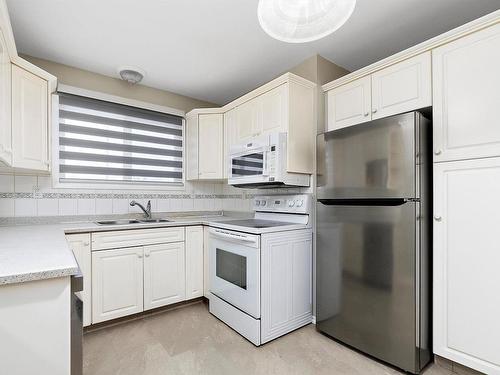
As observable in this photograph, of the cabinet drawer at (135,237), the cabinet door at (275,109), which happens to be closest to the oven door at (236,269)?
the cabinet drawer at (135,237)

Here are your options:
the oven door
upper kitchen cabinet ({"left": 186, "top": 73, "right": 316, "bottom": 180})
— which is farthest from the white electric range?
upper kitchen cabinet ({"left": 186, "top": 73, "right": 316, "bottom": 180})

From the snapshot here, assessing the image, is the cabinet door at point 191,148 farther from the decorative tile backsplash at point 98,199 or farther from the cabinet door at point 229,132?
the cabinet door at point 229,132

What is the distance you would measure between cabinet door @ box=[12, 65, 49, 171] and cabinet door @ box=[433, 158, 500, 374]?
284 centimetres

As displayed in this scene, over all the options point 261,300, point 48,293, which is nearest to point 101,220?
point 261,300

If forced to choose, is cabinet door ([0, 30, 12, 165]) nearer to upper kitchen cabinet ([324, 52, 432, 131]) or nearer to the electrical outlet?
the electrical outlet

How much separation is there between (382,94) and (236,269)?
1768 mm

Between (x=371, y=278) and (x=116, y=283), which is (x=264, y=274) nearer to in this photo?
(x=371, y=278)

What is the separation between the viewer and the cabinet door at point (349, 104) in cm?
211

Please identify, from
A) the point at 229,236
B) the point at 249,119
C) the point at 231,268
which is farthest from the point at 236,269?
the point at 249,119

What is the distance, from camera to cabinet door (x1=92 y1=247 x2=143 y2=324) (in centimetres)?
223

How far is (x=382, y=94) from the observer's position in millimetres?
2012

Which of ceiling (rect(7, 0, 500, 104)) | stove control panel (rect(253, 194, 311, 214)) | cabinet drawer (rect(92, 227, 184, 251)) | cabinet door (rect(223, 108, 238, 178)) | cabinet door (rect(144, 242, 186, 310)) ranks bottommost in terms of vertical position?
cabinet door (rect(144, 242, 186, 310))

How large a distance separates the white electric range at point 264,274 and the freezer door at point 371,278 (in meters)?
0.16

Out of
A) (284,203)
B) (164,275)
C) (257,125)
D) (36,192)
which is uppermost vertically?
(257,125)
